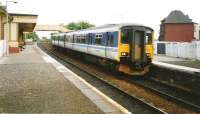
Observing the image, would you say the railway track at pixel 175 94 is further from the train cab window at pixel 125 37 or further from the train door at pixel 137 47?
the train cab window at pixel 125 37

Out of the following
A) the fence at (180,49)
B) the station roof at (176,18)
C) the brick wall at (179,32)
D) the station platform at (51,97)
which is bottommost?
the station platform at (51,97)

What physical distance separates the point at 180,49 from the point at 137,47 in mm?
18937

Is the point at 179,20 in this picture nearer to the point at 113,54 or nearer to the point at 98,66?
the point at 98,66

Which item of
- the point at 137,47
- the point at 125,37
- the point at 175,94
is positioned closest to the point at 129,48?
the point at 137,47

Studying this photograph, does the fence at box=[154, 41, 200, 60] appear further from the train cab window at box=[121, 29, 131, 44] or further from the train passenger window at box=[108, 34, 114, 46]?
→ the train cab window at box=[121, 29, 131, 44]

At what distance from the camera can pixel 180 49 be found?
38062 mm

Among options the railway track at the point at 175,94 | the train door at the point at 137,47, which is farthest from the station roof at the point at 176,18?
the railway track at the point at 175,94

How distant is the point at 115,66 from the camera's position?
68.2 feet

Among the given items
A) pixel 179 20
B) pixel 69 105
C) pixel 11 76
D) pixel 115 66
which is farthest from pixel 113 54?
pixel 179 20

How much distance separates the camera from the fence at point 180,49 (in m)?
35.0

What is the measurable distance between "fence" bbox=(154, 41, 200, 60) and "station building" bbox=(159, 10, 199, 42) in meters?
23.9

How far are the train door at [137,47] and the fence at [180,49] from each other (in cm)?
1563

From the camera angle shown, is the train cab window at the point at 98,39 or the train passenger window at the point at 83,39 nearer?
the train cab window at the point at 98,39

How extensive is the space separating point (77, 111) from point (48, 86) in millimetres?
4922
